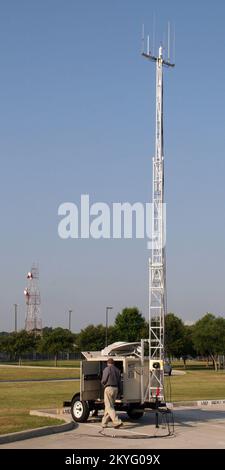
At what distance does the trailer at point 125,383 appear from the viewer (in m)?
17.9

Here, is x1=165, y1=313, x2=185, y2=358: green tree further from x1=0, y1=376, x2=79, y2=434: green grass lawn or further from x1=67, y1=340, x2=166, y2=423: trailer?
x1=67, y1=340, x2=166, y2=423: trailer

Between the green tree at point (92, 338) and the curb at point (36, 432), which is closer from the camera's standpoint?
the curb at point (36, 432)

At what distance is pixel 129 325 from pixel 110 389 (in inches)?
2526

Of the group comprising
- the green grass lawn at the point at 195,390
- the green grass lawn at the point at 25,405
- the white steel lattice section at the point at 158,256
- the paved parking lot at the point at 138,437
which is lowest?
the paved parking lot at the point at 138,437

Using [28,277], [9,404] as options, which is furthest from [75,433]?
[28,277]

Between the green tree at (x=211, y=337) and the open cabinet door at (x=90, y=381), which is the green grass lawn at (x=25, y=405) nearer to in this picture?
the open cabinet door at (x=90, y=381)

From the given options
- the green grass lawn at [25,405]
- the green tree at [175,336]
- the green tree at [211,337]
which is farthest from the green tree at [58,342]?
the green grass lawn at [25,405]

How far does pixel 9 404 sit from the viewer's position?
2523 cm

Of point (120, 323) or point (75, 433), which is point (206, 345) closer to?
point (120, 323)

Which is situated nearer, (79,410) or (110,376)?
(110,376)

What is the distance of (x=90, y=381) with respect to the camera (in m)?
18.4

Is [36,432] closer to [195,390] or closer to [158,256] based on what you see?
[158,256]

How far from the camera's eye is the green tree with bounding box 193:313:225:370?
8225 centimetres

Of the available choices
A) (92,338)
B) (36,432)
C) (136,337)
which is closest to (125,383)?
(36,432)
